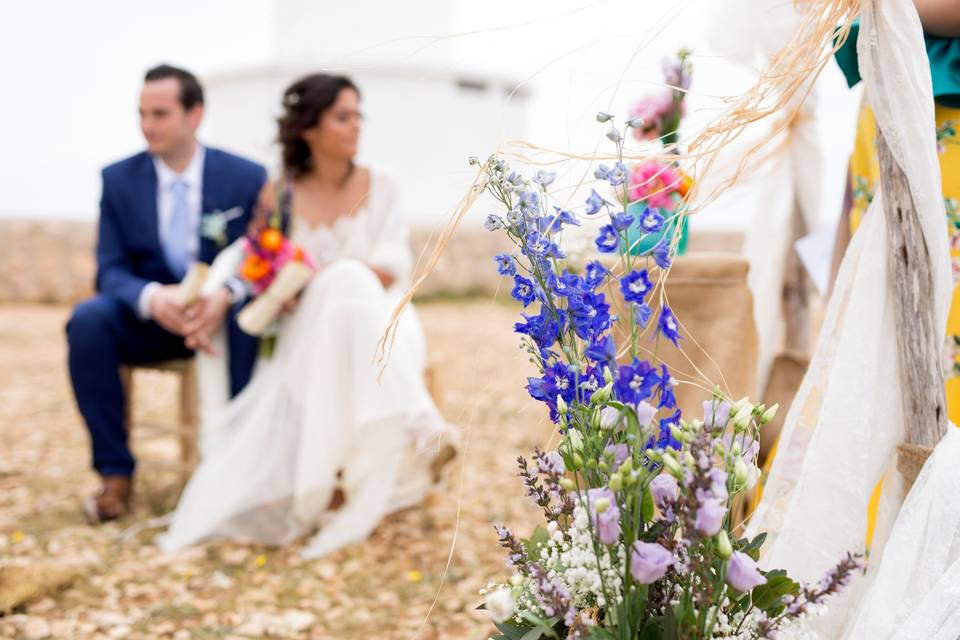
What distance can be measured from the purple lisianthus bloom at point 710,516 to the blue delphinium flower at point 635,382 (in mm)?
177

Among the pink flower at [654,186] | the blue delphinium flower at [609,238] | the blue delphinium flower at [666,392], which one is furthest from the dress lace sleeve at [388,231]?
the blue delphinium flower at [666,392]

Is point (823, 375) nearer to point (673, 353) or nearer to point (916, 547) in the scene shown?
point (916, 547)

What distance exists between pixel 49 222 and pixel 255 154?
2777 mm

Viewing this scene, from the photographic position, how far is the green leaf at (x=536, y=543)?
4.60 ft

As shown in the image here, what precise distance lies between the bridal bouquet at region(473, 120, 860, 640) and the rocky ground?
0.28 meters

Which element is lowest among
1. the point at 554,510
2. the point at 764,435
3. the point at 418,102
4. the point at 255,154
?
the point at 764,435

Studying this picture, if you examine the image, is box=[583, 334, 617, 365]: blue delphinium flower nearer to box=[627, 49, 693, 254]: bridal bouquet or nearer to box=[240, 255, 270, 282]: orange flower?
box=[627, 49, 693, 254]: bridal bouquet

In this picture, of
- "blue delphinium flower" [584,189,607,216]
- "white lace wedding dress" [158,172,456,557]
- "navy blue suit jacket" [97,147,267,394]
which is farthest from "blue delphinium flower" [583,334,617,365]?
"navy blue suit jacket" [97,147,267,394]

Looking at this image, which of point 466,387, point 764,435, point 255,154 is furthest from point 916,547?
point 255,154

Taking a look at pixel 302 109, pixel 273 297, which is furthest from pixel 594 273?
pixel 302 109

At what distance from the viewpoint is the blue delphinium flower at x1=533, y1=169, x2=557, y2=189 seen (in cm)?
136

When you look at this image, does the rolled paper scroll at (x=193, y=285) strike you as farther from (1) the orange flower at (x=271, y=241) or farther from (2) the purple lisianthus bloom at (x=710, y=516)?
(2) the purple lisianthus bloom at (x=710, y=516)

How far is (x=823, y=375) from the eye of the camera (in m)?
1.86

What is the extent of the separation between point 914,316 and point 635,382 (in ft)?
2.69
